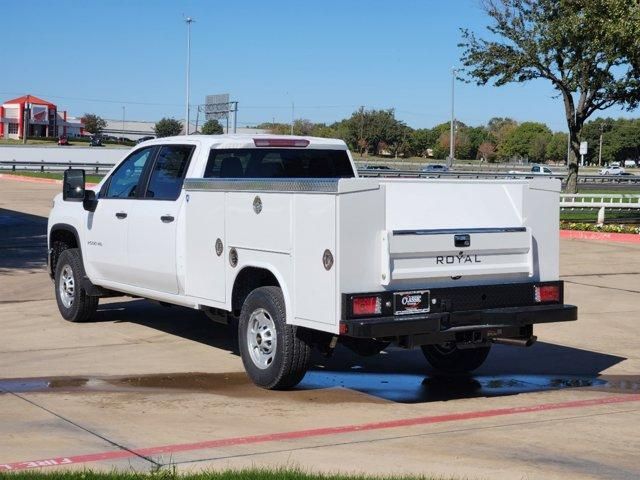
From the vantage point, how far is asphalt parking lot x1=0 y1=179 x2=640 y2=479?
657 cm

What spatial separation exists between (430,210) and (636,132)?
136 m

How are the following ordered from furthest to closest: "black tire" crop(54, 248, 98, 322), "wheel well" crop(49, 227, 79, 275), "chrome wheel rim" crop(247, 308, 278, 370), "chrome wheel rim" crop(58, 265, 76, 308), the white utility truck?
"wheel well" crop(49, 227, 79, 275)
"chrome wheel rim" crop(58, 265, 76, 308)
"black tire" crop(54, 248, 98, 322)
"chrome wheel rim" crop(247, 308, 278, 370)
the white utility truck

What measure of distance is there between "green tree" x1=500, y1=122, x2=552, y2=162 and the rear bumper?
128360 millimetres

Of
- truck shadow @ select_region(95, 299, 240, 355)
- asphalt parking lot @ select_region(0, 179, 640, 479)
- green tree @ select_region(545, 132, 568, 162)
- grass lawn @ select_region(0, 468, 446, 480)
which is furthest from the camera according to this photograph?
green tree @ select_region(545, 132, 568, 162)

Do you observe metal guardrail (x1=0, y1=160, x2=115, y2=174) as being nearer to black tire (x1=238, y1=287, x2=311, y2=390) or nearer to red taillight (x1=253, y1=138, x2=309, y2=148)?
red taillight (x1=253, y1=138, x2=309, y2=148)

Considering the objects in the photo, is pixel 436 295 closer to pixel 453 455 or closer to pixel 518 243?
pixel 518 243

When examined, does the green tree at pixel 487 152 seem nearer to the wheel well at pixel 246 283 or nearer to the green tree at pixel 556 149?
the green tree at pixel 556 149

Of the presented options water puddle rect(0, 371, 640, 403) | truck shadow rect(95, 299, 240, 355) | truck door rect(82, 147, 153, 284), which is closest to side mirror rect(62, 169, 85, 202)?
truck door rect(82, 147, 153, 284)

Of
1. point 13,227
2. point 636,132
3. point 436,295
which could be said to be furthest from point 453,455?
point 636,132

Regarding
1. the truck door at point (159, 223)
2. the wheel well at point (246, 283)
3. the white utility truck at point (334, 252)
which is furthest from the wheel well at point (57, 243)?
the wheel well at point (246, 283)

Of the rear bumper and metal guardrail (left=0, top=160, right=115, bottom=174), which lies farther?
metal guardrail (left=0, top=160, right=115, bottom=174)

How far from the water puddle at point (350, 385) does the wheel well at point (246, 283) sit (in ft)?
2.36

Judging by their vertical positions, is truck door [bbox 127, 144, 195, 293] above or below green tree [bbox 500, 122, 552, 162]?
below

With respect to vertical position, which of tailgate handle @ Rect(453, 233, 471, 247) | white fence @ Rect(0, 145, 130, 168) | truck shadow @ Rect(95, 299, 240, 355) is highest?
white fence @ Rect(0, 145, 130, 168)
